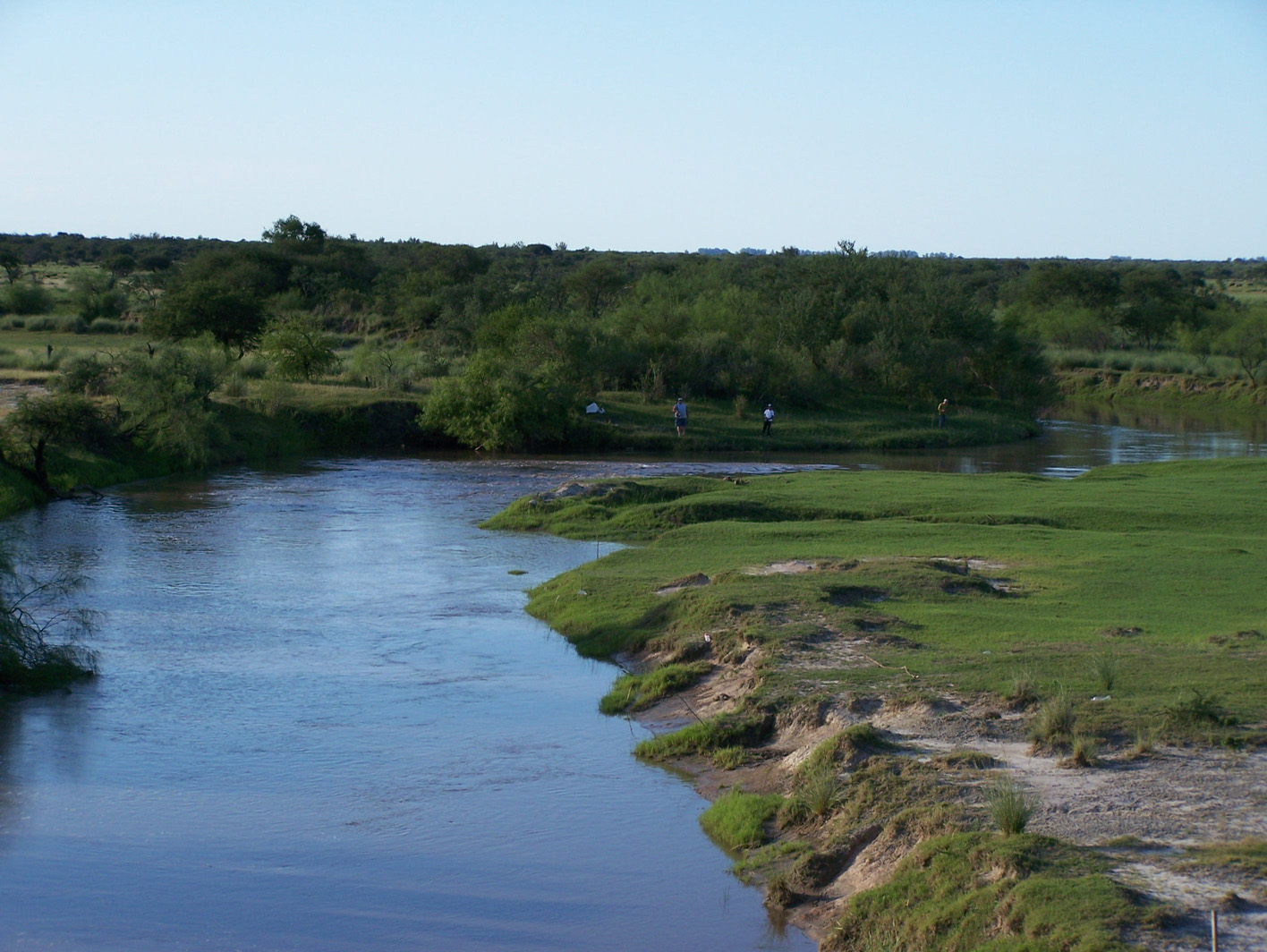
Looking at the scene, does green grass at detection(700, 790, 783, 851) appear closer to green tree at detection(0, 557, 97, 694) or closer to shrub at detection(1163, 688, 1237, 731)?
shrub at detection(1163, 688, 1237, 731)

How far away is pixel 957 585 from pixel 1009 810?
8992 mm

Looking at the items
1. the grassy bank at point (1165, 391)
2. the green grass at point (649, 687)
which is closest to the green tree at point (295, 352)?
the green grass at point (649, 687)

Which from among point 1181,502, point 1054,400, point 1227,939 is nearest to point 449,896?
point 1227,939

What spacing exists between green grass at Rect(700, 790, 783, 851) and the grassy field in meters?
1.96

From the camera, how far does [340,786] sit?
460 inches

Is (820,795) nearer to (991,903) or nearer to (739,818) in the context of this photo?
(739,818)

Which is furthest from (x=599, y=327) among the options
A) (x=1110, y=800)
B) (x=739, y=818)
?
(x=1110, y=800)

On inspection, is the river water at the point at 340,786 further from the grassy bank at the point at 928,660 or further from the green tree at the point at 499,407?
the green tree at the point at 499,407

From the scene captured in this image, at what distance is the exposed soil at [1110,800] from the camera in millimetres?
7508

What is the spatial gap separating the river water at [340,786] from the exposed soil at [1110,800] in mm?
877

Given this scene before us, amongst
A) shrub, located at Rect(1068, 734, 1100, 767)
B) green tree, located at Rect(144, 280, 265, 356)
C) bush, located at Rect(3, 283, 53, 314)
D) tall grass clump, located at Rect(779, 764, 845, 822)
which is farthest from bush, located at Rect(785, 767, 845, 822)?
bush, located at Rect(3, 283, 53, 314)

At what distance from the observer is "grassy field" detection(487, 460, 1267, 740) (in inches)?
480

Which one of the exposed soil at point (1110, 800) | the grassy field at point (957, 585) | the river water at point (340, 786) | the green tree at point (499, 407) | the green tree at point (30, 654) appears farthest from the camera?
the green tree at point (499, 407)

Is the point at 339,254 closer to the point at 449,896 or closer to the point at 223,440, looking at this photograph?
the point at 223,440
